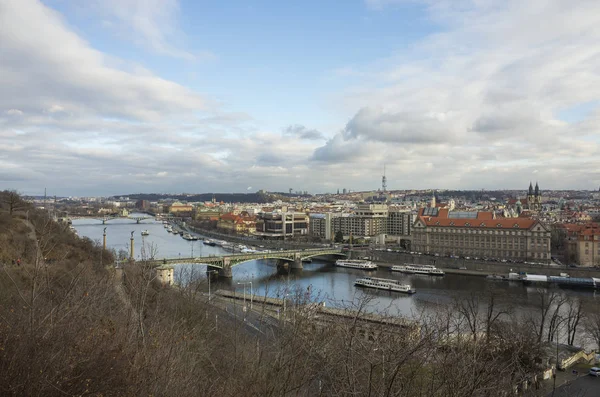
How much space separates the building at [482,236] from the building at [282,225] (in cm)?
1801

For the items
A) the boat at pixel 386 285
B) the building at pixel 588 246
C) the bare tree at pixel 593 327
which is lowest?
the boat at pixel 386 285

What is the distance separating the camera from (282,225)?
4825 centimetres

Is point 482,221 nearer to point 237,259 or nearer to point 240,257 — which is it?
point 240,257

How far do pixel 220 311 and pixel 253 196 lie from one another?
140935 mm

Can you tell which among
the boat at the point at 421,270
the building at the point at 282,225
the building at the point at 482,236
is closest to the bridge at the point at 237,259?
the boat at the point at 421,270

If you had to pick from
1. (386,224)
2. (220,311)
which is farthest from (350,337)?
(386,224)

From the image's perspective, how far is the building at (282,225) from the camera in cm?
4775

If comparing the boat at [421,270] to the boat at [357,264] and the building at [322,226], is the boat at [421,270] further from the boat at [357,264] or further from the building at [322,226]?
the building at [322,226]

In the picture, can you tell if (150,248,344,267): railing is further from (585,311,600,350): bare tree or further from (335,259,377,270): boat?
(585,311,600,350): bare tree

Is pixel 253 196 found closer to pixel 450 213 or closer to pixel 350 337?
A: pixel 450 213

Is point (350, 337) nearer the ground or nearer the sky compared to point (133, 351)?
nearer the sky

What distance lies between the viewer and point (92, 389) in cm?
318

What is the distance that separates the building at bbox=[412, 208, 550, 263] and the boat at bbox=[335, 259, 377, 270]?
527 cm

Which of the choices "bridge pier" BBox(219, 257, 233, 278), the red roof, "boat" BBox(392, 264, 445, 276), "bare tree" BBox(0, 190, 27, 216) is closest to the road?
"boat" BBox(392, 264, 445, 276)
